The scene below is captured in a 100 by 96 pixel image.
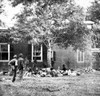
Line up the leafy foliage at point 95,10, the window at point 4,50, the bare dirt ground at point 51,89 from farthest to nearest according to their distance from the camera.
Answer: the leafy foliage at point 95,10 → the window at point 4,50 → the bare dirt ground at point 51,89

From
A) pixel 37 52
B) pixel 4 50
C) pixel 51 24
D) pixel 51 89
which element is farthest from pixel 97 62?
pixel 51 89

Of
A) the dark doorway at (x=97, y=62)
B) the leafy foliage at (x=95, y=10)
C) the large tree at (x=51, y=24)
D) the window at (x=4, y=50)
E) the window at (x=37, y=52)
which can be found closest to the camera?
the large tree at (x=51, y=24)

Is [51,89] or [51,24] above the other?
[51,24]

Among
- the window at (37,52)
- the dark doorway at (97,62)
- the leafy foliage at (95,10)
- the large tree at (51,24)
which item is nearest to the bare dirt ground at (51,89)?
the large tree at (51,24)

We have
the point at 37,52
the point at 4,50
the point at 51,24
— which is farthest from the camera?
the point at 37,52

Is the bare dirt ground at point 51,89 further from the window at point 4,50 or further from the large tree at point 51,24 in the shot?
the window at point 4,50

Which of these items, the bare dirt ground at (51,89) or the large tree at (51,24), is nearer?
the bare dirt ground at (51,89)

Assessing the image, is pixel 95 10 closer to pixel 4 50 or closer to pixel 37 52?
pixel 37 52

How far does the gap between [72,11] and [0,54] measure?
921 centimetres

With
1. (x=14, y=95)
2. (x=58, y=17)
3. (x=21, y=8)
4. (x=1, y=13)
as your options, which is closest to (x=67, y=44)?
(x=58, y=17)

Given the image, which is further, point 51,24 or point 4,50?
point 4,50

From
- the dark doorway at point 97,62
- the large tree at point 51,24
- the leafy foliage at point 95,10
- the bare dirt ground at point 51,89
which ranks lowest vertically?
the bare dirt ground at point 51,89

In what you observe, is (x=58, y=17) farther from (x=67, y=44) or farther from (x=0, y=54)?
(x=0, y=54)

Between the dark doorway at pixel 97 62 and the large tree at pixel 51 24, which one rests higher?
the large tree at pixel 51 24
